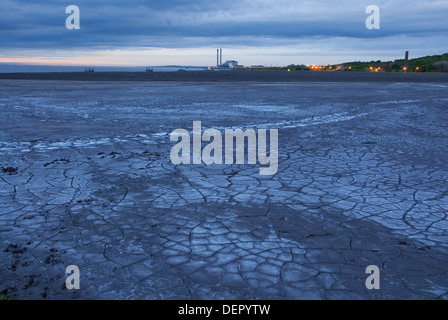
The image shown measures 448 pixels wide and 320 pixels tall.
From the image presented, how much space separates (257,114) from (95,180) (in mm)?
7311

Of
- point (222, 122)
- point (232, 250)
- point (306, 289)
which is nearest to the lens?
point (306, 289)

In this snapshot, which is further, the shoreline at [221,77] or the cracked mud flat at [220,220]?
the shoreline at [221,77]

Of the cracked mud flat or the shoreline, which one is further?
the shoreline

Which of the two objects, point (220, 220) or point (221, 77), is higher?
point (221, 77)

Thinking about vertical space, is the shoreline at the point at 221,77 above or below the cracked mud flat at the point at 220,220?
above

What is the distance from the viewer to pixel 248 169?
5.84m

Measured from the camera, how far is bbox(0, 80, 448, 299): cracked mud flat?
9.41 ft

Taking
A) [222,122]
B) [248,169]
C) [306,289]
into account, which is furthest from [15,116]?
[306,289]

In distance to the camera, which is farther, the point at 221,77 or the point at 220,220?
the point at 221,77

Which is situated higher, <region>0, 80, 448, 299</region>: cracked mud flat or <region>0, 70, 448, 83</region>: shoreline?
<region>0, 70, 448, 83</region>: shoreline

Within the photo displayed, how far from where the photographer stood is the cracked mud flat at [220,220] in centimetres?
287

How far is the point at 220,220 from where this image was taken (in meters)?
3.99
